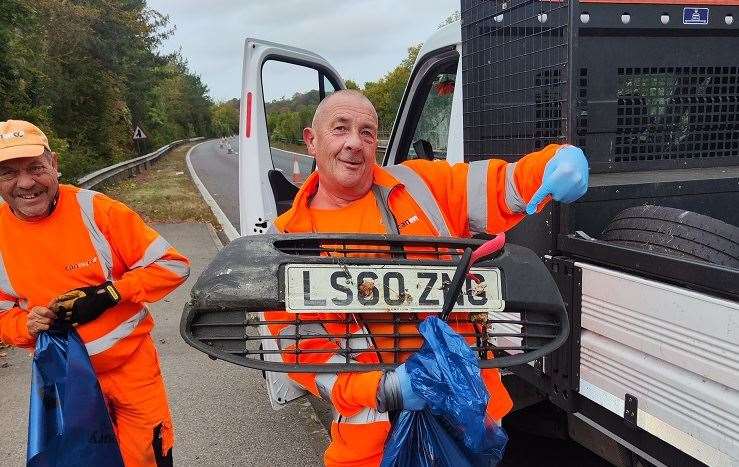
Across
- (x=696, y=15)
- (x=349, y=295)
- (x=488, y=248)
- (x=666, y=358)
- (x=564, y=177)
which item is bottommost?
(x=666, y=358)

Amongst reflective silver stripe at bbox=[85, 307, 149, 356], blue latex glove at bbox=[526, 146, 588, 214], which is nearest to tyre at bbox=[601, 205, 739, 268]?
blue latex glove at bbox=[526, 146, 588, 214]

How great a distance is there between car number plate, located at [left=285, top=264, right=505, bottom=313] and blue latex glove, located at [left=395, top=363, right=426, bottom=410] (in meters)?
0.16

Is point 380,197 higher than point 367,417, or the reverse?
point 380,197

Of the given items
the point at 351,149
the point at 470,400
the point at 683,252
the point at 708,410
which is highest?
the point at 351,149

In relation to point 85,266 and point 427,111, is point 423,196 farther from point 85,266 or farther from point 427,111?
point 427,111

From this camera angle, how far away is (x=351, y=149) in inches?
74.7

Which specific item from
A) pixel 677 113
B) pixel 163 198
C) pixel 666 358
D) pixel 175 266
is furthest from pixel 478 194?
pixel 163 198

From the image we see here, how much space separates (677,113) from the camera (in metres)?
2.85

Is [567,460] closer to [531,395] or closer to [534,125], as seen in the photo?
[531,395]

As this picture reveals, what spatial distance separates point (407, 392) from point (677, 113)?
2.26 metres

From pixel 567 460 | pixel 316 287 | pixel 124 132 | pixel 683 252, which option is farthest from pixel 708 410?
pixel 124 132

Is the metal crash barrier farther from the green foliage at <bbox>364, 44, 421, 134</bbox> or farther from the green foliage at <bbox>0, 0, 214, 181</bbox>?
the green foliage at <bbox>0, 0, 214, 181</bbox>

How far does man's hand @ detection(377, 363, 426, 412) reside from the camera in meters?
1.44

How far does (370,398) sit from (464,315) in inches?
14.7
